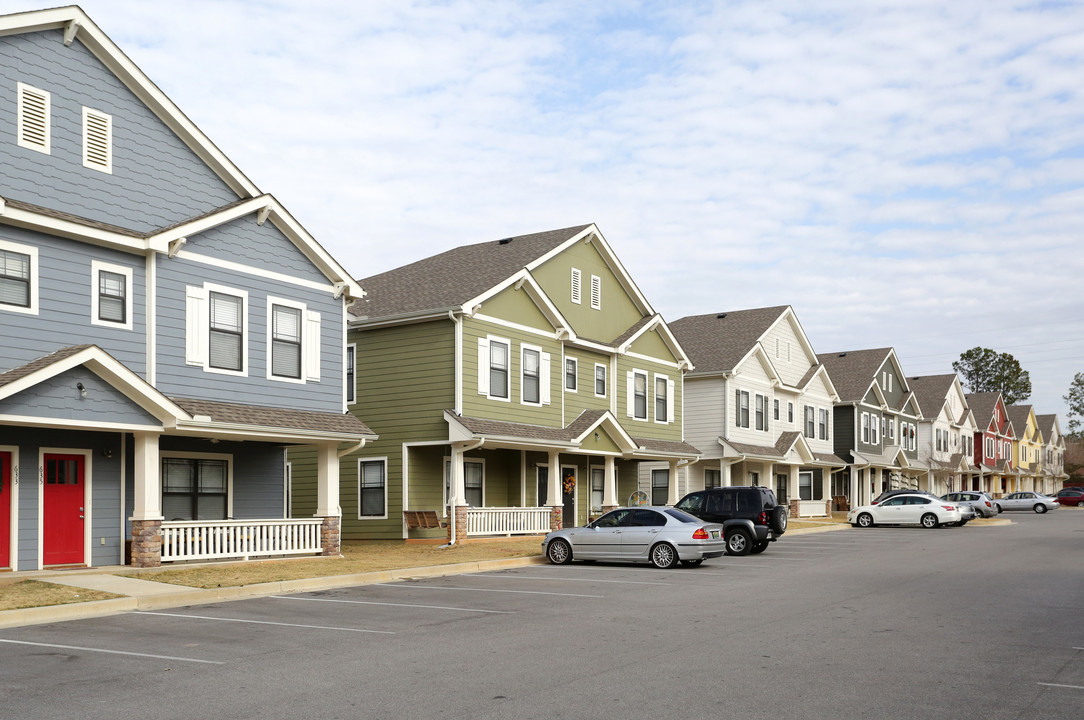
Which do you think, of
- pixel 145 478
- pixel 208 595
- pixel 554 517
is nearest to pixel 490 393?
pixel 554 517

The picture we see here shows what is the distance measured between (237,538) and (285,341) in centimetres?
475

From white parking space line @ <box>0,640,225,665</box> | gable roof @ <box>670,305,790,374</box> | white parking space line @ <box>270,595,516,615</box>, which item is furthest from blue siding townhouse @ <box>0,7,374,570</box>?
gable roof @ <box>670,305,790,374</box>

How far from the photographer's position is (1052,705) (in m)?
8.95

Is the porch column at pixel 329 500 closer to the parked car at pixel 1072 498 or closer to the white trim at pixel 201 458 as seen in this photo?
the white trim at pixel 201 458

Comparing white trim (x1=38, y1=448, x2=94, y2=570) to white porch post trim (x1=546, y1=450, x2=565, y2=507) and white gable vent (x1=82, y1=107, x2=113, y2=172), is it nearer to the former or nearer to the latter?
white gable vent (x1=82, y1=107, x2=113, y2=172)

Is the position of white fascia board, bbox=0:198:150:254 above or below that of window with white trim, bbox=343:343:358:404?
above

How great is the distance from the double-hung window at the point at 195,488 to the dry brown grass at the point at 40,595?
541 centimetres

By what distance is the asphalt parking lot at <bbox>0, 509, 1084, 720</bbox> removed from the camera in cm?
893

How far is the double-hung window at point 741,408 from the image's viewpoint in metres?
46.2

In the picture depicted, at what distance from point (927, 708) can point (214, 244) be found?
60.2ft

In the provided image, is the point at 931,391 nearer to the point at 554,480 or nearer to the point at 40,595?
the point at 554,480

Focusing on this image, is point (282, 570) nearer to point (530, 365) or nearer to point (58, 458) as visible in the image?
point (58, 458)

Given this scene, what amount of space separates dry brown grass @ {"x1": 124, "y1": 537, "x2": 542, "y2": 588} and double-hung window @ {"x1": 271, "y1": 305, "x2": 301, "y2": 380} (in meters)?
4.42

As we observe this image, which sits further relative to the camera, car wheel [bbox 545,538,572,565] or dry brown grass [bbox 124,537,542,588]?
car wheel [bbox 545,538,572,565]
